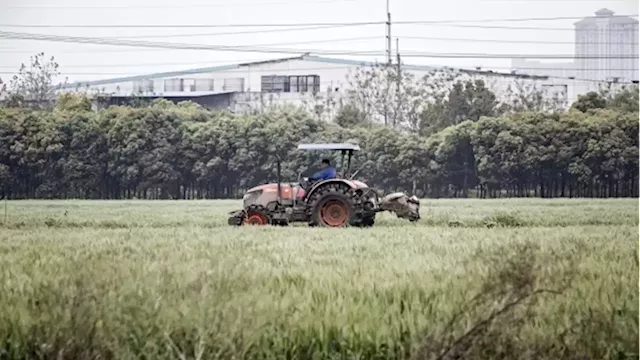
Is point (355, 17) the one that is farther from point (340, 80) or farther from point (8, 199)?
point (8, 199)

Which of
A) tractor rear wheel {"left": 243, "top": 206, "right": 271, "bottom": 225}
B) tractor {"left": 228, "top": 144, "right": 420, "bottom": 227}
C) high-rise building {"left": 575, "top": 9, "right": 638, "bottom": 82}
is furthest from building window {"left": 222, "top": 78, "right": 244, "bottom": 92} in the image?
high-rise building {"left": 575, "top": 9, "right": 638, "bottom": 82}

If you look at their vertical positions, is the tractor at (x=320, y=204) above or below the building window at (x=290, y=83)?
below

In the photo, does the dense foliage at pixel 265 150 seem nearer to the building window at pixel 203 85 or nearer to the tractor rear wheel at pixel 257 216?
the building window at pixel 203 85

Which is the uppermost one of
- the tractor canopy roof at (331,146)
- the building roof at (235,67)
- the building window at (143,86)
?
the building roof at (235,67)

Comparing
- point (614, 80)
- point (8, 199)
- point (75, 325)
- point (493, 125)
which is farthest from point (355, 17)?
point (75, 325)

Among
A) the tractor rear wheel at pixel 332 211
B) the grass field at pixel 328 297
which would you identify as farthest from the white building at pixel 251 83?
the tractor rear wheel at pixel 332 211

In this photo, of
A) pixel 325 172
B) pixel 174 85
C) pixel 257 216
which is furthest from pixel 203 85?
pixel 257 216

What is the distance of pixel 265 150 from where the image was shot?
19.7 feet

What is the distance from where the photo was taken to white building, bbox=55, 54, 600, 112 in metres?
5.26

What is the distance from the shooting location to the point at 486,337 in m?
3.02

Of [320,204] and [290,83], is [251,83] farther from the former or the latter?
[320,204]

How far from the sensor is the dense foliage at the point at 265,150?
16.5 ft

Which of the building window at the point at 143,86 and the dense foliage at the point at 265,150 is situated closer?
the dense foliage at the point at 265,150

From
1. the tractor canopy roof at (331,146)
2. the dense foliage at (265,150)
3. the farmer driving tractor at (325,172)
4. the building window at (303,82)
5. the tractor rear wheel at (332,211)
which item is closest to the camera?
the dense foliage at (265,150)
